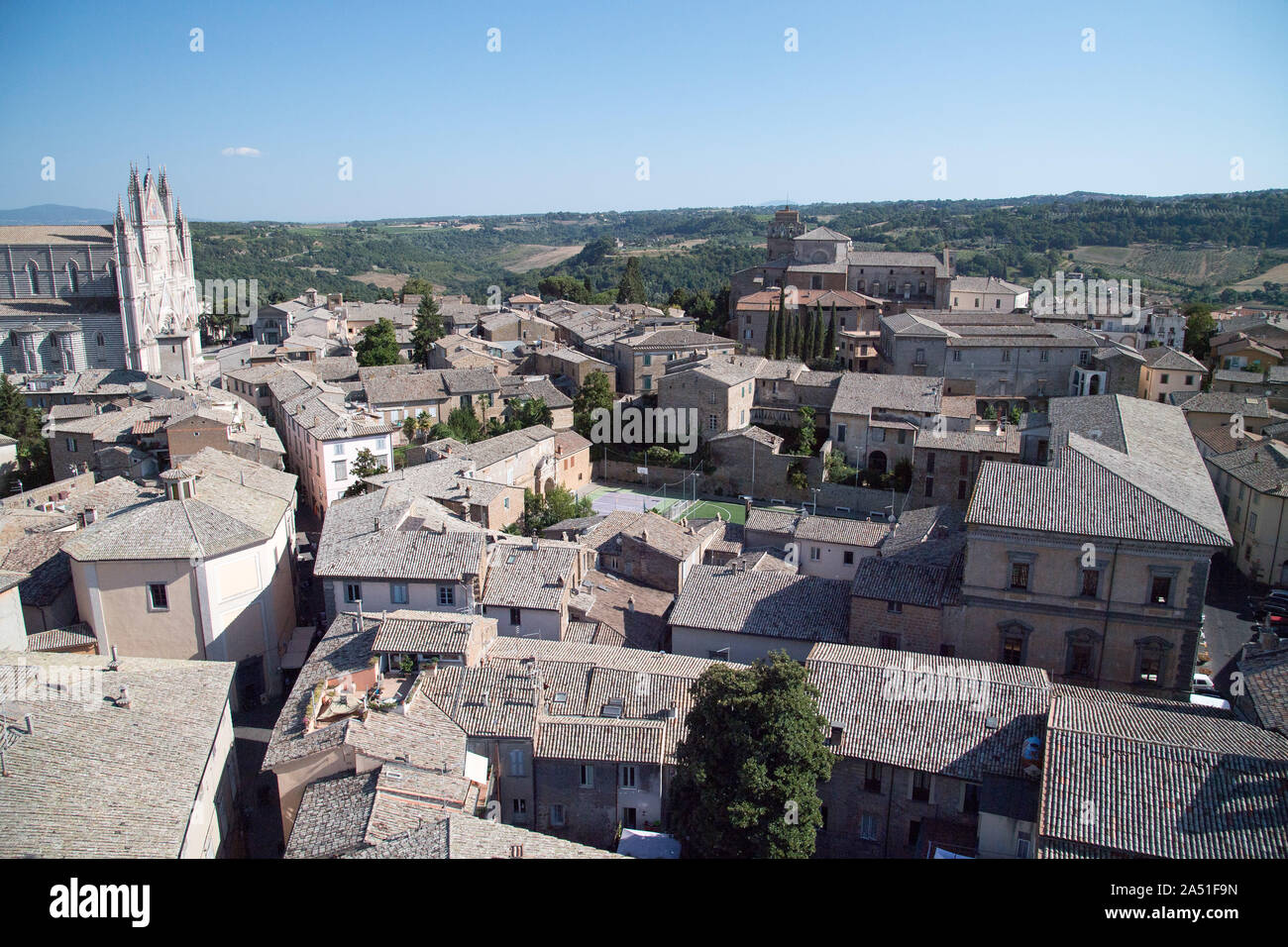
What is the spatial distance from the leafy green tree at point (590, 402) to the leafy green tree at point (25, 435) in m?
19.8

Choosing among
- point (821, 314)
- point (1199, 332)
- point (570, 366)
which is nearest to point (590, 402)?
point (570, 366)

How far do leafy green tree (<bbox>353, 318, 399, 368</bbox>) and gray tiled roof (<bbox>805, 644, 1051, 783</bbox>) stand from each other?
35522 mm

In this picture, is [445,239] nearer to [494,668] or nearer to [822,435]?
[822,435]

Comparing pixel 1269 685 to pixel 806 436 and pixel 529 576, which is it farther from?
pixel 806 436

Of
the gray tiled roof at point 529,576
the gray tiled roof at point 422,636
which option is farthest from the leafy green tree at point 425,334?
the gray tiled roof at point 422,636

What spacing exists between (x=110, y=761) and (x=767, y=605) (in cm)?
1302

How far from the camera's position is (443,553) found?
68.1 feet

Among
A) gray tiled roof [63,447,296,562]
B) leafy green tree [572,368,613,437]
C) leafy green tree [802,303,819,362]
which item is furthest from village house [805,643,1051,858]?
leafy green tree [802,303,819,362]

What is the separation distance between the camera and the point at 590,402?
40406 mm

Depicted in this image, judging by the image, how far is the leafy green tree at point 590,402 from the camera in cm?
4031

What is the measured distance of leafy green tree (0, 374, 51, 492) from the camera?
33.6 meters

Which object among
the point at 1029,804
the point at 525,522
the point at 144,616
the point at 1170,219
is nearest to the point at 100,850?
the point at 144,616

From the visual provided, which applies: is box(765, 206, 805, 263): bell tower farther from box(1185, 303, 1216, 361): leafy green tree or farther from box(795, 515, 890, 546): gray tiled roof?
box(795, 515, 890, 546): gray tiled roof

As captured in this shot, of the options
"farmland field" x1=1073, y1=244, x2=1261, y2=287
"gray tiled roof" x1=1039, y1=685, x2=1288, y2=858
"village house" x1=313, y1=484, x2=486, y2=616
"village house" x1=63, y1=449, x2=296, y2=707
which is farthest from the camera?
"farmland field" x1=1073, y1=244, x2=1261, y2=287
